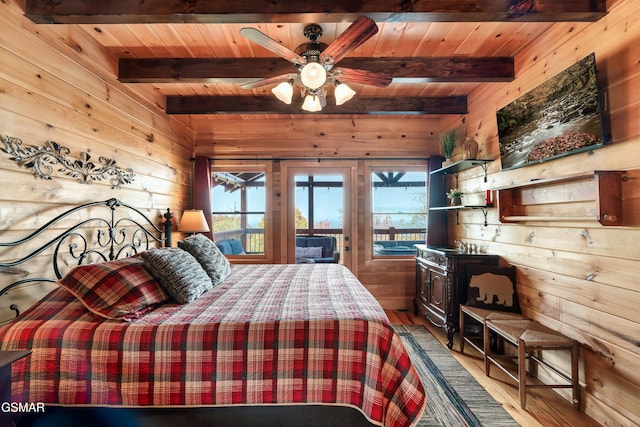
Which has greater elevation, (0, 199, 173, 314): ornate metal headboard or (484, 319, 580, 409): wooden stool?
(0, 199, 173, 314): ornate metal headboard

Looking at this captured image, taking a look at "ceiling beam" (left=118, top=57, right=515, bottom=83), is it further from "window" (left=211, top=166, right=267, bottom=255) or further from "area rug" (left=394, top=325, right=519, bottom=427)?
"area rug" (left=394, top=325, right=519, bottom=427)

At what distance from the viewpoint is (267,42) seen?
167 cm

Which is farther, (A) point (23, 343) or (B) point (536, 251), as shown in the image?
(B) point (536, 251)

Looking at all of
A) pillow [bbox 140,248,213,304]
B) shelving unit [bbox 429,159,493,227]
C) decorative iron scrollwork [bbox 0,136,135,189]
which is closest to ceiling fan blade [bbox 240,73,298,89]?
decorative iron scrollwork [bbox 0,136,135,189]

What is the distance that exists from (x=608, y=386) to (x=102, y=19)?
12.9 ft

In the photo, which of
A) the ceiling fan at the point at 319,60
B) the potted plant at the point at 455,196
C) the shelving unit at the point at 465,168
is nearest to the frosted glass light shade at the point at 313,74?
the ceiling fan at the point at 319,60

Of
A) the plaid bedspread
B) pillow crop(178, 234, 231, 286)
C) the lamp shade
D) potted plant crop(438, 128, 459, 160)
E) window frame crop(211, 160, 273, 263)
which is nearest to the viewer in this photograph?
the plaid bedspread

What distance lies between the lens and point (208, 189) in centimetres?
387

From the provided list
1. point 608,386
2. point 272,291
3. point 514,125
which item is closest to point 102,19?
point 272,291

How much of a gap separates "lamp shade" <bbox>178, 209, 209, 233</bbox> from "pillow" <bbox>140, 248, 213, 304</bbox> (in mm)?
1284

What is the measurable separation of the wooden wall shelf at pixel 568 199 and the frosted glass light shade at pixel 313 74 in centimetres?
170

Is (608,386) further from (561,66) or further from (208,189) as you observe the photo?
(208,189)

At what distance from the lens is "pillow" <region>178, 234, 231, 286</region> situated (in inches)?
89.4

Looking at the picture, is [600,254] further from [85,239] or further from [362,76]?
[85,239]
